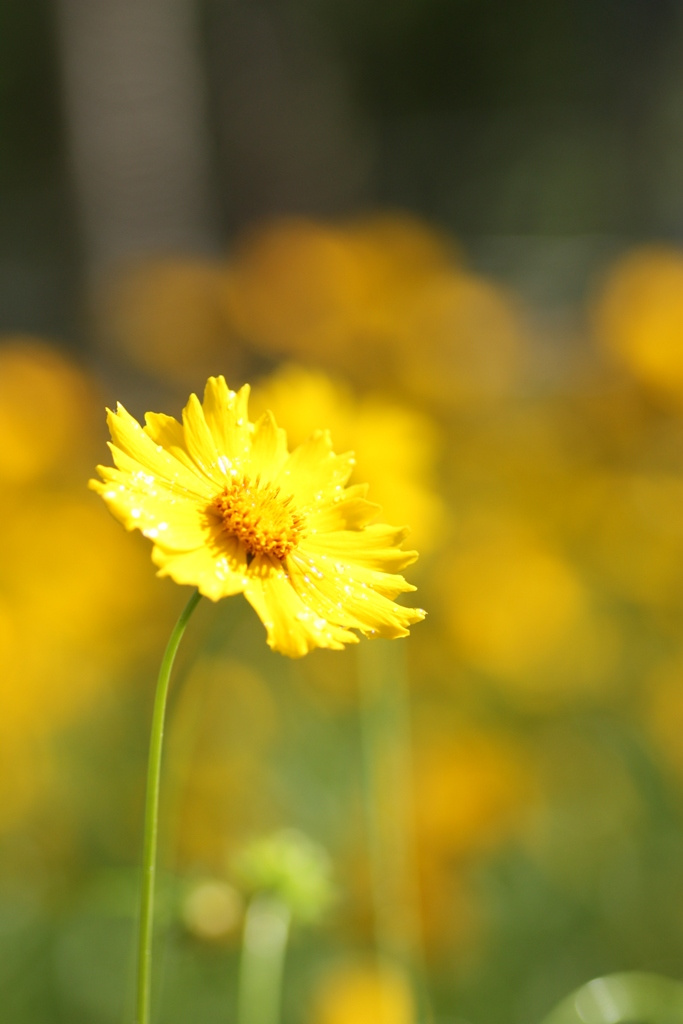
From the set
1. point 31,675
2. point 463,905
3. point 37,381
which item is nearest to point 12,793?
point 31,675

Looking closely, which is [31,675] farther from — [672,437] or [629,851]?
[672,437]

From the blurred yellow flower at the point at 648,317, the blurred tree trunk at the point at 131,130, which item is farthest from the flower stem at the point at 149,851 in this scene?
the blurred tree trunk at the point at 131,130

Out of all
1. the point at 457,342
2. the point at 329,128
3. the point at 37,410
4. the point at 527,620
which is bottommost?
the point at 527,620

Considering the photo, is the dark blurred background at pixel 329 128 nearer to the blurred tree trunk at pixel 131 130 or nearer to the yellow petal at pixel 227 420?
the blurred tree trunk at pixel 131 130

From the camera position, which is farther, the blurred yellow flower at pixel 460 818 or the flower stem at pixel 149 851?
the blurred yellow flower at pixel 460 818

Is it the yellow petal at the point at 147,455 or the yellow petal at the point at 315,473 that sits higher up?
the yellow petal at the point at 315,473

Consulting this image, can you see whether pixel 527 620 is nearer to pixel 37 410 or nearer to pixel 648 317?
pixel 648 317

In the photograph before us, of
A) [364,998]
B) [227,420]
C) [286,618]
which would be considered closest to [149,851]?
[286,618]
